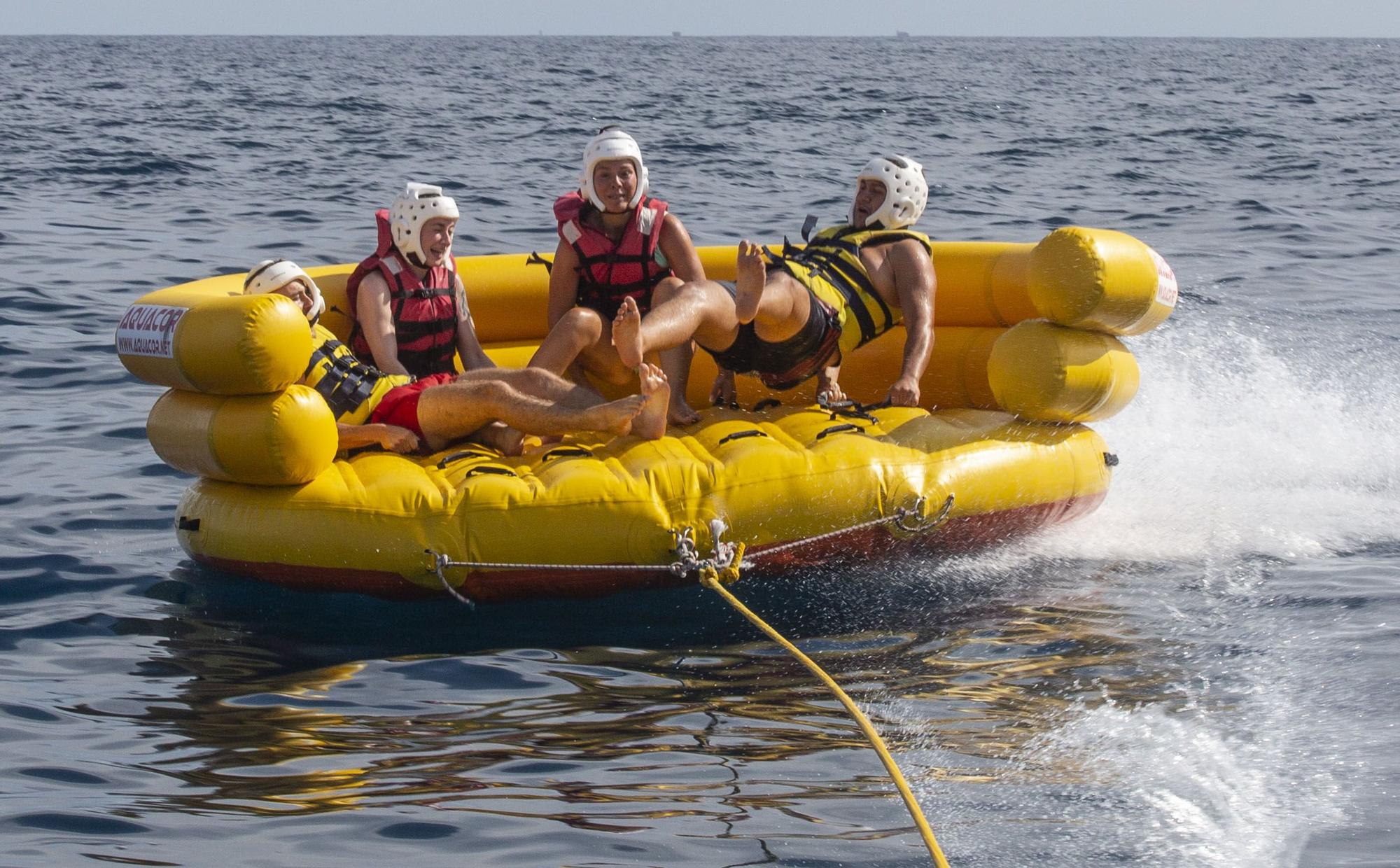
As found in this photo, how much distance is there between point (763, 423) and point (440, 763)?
181cm

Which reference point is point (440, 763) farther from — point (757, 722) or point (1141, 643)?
point (1141, 643)

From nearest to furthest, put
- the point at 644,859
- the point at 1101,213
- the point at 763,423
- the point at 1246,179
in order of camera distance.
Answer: the point at 644,859
the point at 763,423
the point at 1101,213
the point at 1246,179

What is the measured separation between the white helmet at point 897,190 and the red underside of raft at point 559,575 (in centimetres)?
117

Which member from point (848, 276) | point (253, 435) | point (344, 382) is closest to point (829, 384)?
point (848, 276)

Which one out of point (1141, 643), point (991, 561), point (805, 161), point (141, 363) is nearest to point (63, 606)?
point (141, 363)

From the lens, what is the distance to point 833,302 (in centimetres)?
508

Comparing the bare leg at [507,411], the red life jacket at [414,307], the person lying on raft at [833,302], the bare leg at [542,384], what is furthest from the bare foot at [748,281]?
the red life jacket at [414,307]

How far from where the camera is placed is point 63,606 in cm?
462

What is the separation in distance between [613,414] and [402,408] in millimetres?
709

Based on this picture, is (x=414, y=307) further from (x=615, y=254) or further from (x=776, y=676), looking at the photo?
(x=776, y=676)

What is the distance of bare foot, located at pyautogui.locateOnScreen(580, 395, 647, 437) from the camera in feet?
15.0

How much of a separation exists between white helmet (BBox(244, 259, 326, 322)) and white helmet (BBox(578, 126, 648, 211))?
0.93 meters

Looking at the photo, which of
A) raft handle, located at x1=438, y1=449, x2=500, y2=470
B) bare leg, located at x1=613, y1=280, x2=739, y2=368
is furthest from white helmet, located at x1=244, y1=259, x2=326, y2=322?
bare leg, located at x1=613, y1=280, x2=739, y2=368

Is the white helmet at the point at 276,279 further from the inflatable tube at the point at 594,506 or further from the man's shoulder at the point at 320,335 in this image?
the inflatable tube at the point at 594,506
